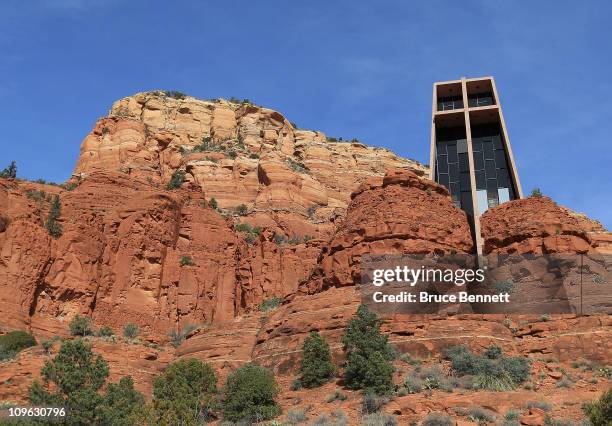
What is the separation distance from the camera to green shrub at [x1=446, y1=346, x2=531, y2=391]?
1277 inches

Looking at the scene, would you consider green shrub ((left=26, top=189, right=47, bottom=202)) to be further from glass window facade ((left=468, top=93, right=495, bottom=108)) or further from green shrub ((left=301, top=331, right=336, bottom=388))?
glass window facade ((left=468, top=93, right=495, bottom=108))

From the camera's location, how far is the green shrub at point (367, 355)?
3306 cm

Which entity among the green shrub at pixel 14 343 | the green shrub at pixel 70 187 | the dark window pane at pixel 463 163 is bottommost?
the green shrub at pixel 14 343

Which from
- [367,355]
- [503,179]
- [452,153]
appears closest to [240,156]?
[452,153]

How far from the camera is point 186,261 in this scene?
54406 mm

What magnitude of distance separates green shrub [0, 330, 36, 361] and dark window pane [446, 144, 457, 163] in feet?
93.5

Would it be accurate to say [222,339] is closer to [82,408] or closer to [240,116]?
[82,408]

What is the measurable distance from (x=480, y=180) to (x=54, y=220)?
26580 mm

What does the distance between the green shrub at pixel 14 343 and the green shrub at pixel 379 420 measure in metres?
18.2

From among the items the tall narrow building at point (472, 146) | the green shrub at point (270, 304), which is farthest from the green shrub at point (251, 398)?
the tall narrow building at point (472, 146)

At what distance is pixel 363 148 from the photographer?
104750 mm

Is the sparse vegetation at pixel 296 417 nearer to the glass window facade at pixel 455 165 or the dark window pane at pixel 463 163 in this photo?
the glass window facade at pixel 455 165

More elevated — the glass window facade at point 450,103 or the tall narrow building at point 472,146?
the glass window facade at point 450,103

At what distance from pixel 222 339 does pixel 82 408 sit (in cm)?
1428
